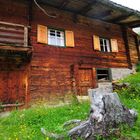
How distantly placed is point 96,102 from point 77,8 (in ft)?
31.5

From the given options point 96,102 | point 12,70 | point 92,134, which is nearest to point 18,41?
point 12,70

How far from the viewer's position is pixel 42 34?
11938mm

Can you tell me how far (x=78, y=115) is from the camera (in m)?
7.05

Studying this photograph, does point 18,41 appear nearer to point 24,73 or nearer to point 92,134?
point 24,73

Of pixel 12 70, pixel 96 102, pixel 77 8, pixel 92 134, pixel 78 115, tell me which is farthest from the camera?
pixel 77 8

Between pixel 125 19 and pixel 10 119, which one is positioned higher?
pixel 125 19

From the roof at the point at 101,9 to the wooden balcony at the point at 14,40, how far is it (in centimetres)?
286

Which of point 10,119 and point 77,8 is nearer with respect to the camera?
point 10,119

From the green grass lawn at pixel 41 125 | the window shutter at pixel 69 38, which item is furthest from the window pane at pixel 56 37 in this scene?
the green grass lawn at pixel 41 125

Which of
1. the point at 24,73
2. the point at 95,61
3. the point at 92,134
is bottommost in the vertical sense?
the point at 92,134

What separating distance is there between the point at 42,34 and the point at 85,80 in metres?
4.01

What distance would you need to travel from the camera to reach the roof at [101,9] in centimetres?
1271

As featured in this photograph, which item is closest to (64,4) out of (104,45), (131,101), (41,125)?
(104,45)

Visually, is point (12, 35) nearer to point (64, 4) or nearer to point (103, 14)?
point (64, 4)
